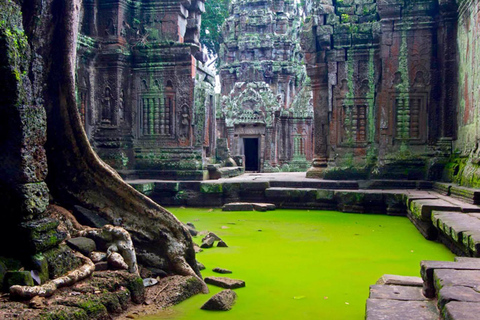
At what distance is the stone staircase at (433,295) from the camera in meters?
2.43

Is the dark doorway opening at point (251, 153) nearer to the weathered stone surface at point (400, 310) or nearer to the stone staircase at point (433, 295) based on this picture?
the stone staircase at point (433, 295)

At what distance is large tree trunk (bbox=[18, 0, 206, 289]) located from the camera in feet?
12.4

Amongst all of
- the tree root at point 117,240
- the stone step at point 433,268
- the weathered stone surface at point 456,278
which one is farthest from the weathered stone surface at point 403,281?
the tree root at point 117,240

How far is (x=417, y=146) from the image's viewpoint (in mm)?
9312

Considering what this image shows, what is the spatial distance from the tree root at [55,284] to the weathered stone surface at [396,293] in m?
1.75

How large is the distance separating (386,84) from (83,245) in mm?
7404

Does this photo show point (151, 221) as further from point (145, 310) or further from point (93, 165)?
point (145, 310)

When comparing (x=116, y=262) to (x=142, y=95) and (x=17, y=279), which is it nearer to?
(x=17, y=279)

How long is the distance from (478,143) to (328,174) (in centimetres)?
342

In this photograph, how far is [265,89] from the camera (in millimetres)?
22438

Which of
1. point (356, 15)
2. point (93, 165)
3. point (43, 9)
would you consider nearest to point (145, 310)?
point (93, 165)

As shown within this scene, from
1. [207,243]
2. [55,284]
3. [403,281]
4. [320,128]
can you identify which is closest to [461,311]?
[403,281]

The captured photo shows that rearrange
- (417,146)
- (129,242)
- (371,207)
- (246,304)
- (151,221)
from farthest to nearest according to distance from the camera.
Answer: (417,146), (371,207), (151,221), (129,242), (246,304)

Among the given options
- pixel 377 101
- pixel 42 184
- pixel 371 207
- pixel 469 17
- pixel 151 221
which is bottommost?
pixel 371 207
